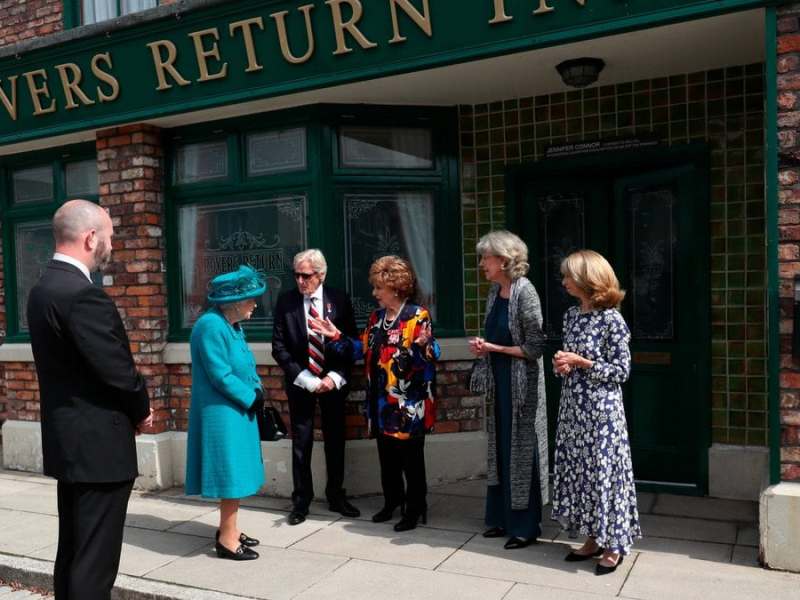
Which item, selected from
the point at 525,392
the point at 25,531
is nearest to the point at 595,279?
the point at 525,392

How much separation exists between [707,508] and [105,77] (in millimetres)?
5442

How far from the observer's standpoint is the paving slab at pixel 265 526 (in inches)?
189

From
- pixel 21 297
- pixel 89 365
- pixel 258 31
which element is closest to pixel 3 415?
pixel 21 297

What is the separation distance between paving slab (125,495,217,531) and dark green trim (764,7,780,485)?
3.66 meters

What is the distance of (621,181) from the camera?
5574mm

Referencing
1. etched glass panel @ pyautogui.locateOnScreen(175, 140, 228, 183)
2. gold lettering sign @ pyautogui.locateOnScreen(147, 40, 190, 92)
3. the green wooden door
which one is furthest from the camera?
etched glass panel @ pyautogui.locateOnScreen(175, 140, 228, 183)

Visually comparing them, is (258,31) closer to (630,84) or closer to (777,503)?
(630,84)

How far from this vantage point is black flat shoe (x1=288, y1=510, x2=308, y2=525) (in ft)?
16.6

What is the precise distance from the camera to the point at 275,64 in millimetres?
5438

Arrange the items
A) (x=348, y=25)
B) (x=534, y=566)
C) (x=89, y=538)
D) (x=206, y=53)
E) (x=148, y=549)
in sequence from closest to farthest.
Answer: (x=89, y=538) → (x=534, y=566) → (x=148, y=549) → (x=348, y=25) → (x=206, y=53)

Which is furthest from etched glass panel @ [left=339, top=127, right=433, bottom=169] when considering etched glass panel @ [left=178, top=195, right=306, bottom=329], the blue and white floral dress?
the blue and white floral dress

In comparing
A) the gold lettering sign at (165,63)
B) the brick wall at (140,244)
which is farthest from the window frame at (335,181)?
the gold lettering sign at (165,63)

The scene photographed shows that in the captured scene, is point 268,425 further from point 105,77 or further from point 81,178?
point 81,178

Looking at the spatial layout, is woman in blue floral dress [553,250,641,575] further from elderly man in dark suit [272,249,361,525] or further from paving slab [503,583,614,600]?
elderly man in dark suit [272,249,361,525]
